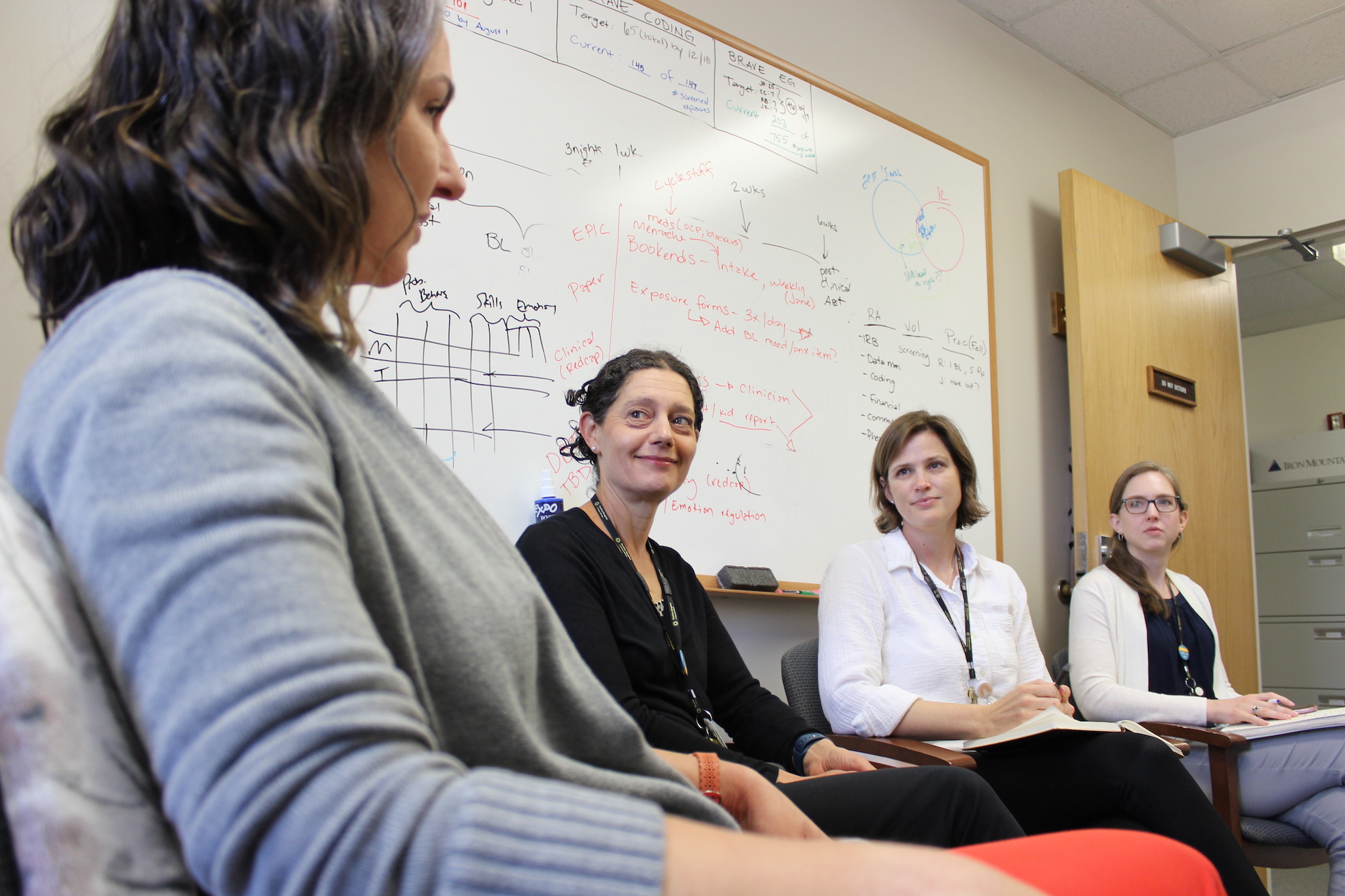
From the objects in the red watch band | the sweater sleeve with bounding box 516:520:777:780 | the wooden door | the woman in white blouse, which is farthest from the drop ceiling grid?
the red watch band

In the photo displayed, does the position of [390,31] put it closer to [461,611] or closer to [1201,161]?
[461,611]

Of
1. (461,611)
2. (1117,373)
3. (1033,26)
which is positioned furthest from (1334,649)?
(461,611)

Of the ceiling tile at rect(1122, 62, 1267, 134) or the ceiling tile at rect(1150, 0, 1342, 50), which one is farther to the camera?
the ceiling tile at rect(1122, 62, 1267, 134)

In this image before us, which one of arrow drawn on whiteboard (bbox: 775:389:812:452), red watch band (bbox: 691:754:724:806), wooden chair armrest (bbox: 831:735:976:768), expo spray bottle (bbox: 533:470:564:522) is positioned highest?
arrow drawn on whiteboard (bbox: 775:389:812:452)

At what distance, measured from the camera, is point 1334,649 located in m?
4.75

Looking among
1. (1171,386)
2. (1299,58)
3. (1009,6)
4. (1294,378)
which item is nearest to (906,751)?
(1171,386)

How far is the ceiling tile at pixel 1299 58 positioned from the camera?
11.7ft

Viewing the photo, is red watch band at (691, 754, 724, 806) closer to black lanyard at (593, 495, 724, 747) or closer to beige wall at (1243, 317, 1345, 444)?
black lanyard at (593, 495, 724, 747)

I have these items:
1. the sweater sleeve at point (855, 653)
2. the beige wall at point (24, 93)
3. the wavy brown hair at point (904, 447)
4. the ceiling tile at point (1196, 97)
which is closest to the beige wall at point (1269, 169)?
the ceiling tile at point (1196, 97)

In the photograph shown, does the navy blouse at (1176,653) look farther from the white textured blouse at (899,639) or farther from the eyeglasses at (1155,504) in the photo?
the white textured blouse at (899,639)

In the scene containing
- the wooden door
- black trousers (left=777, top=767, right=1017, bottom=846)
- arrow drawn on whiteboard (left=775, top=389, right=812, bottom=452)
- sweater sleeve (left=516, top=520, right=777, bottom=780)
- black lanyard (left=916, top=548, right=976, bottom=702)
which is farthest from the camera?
the wooden door

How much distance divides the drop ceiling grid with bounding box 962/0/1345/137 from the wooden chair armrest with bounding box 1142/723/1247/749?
2650mm

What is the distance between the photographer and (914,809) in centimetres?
124

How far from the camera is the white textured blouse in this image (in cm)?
197
